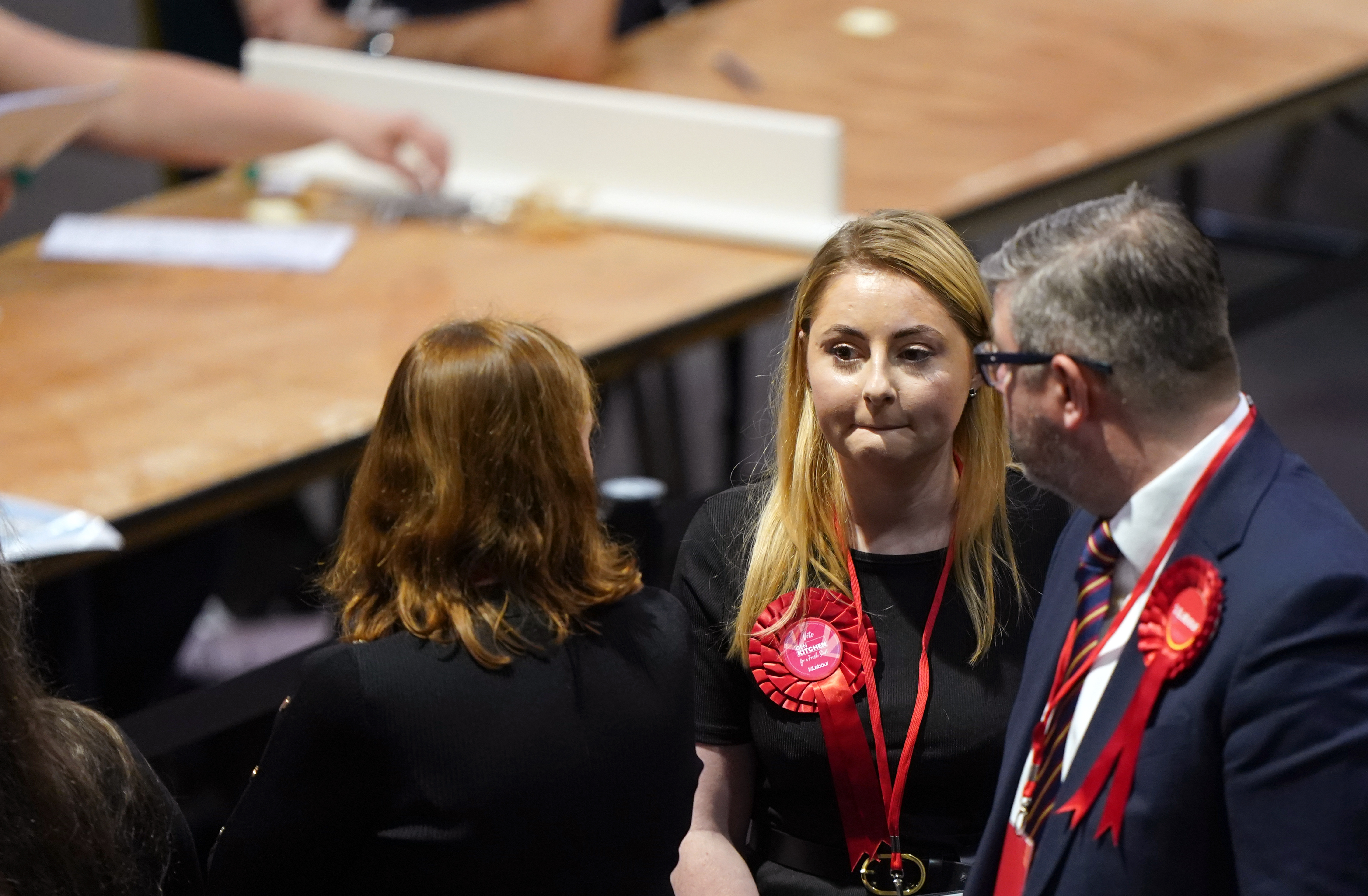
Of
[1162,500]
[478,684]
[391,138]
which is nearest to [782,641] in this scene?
[478,684]

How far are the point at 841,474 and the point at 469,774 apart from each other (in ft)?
1.39

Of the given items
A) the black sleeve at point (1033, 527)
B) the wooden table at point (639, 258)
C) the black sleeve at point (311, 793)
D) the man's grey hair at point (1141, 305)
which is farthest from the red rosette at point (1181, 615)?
the wooden table at point (639, 258)

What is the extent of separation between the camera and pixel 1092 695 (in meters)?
1.28

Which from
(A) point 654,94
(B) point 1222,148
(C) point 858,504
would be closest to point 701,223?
(A) point 654,94

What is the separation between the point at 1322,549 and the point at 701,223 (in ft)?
6.66

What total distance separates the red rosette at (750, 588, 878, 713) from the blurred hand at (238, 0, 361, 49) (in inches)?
110

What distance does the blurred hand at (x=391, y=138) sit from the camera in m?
3.20

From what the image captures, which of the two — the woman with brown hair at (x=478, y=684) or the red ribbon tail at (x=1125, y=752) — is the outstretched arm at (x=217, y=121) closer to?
the woman with brown hair at (x=478, y=684)

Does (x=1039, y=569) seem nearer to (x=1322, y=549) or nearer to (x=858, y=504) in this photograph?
(x=858, y=504)

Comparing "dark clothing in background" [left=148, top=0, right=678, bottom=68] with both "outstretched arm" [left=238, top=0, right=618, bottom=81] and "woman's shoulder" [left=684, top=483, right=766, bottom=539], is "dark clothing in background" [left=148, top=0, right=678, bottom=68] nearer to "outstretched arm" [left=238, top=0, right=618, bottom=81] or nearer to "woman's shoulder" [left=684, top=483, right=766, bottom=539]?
"outstretched arm" [left=238, top=0, right=618, bottom=81]

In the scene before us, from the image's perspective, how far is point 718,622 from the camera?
1.55 m

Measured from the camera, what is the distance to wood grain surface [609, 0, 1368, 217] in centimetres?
330

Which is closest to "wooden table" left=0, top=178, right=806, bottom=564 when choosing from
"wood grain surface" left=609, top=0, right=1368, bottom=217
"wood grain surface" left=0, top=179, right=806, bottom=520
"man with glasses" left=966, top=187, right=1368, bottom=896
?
"wood grain surface" left=0, top=179, right=806, bottom=520

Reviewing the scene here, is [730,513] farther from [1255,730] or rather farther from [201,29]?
[201,29]
